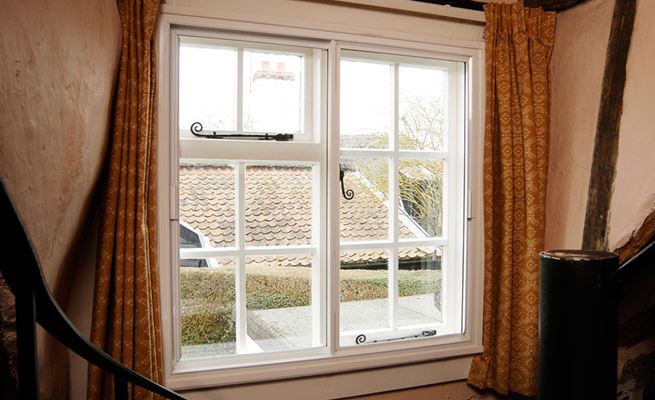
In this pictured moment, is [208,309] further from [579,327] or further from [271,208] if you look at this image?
[579,327]

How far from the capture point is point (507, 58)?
6.17ft

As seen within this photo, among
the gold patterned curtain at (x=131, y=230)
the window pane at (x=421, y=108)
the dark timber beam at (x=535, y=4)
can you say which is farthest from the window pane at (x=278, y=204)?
the dark timber beam at (x=535, y=4)

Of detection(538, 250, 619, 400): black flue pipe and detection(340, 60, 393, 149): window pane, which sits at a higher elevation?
detection(340, 60, 393, 149): window pane

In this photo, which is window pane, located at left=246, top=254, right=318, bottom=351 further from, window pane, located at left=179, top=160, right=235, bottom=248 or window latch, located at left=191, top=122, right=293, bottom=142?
window latch, located at left=191, top=122, right=293, bottom=142

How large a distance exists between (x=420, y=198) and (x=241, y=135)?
0.86m

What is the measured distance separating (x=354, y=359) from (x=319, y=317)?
8.8 inches

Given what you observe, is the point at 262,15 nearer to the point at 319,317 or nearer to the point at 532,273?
the point at 319,317

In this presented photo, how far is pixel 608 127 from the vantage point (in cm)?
173

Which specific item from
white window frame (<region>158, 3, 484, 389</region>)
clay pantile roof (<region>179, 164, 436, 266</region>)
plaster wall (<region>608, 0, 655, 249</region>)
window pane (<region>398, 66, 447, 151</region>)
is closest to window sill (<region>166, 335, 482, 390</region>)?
white window frame (<region>158, 3, 484, 389</region>)

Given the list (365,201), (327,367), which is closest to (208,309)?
(327,367)

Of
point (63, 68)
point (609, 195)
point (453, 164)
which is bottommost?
point (609, 195)

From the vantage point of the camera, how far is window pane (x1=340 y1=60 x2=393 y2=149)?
6.13 feet

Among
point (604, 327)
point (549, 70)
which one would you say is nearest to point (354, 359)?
point (604, 327)

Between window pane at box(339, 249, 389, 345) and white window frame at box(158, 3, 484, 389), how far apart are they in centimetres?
11
